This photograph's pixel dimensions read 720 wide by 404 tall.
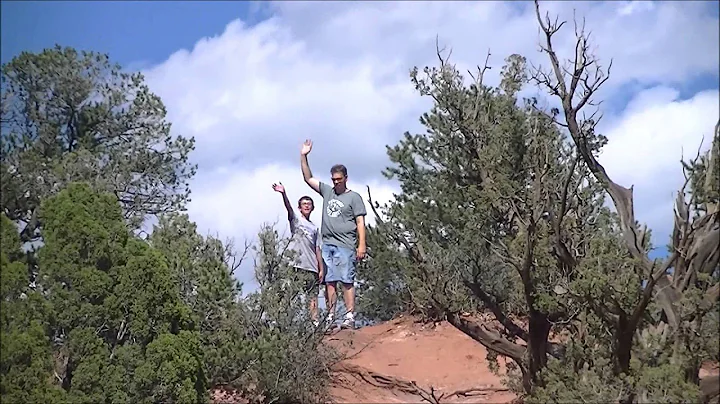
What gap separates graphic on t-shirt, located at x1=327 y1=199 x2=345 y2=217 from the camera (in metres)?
9.85

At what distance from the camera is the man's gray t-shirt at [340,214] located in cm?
984

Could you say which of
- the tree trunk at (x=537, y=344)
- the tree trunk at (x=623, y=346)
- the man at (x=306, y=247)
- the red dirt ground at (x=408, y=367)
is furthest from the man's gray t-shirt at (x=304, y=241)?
the tree trunk at (x=623, y=346)

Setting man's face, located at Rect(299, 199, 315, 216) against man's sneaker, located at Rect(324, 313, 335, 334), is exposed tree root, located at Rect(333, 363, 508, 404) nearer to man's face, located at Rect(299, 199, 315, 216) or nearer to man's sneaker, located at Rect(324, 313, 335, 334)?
man's sneaker, located at Rect(324, 313, 335, 334)

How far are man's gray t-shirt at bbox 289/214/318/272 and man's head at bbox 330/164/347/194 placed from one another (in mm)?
499

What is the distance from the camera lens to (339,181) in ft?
32.3

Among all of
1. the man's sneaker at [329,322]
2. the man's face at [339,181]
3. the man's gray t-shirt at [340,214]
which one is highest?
the man's face at [339,181]

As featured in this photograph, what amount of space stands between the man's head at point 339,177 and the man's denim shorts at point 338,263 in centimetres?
64

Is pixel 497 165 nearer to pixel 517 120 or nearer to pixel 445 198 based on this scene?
pixel 517 120

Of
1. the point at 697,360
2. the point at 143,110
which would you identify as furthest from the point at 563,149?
the point at 143,110

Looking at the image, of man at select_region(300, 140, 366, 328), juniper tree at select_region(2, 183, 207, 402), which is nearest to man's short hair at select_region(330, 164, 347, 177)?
man at select_region(300, 140, 366, 328)

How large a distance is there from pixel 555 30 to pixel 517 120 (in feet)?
6.95

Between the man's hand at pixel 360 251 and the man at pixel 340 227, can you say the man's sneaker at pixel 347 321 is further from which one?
the man's hand at pixel 360 251

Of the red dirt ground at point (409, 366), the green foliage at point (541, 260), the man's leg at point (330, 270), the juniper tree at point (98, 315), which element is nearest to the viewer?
→ the juniper tree at point (98, 315)

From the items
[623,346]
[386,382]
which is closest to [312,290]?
[386,382]
